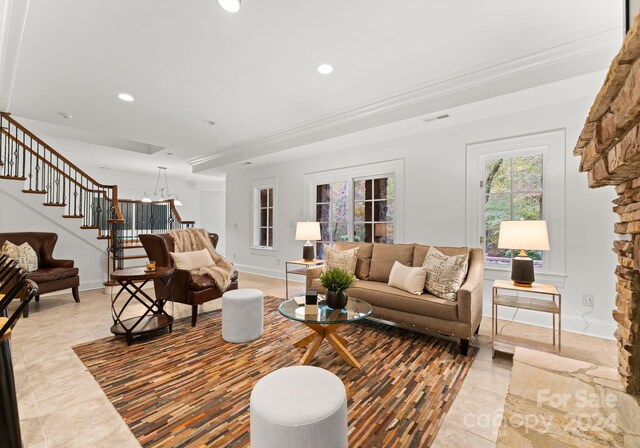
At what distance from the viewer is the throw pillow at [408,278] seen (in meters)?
2.96

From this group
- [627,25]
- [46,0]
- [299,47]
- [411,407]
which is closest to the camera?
[627,25]

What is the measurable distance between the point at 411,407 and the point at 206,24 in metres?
3.28

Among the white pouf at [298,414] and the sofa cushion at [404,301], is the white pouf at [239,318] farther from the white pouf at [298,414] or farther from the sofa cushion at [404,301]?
the white pouf at [298,414]

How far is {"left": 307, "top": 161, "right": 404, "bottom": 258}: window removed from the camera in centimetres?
470

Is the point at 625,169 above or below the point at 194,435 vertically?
above

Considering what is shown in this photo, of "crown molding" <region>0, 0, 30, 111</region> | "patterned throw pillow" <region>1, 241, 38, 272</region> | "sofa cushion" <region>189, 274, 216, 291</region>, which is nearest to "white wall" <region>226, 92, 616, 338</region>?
"sofa cushion" <region>189, 274, 216, 291</region>

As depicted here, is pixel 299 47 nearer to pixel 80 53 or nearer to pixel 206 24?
pixel 206 24

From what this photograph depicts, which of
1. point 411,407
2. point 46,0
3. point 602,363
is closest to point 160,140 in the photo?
point 46,0

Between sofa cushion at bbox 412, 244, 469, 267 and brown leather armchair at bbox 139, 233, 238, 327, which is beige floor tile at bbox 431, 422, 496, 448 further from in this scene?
brown leather armchair at bbox 139, 233, 238, 327

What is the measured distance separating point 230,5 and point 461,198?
3.36m

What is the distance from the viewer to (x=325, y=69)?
9.95 ft

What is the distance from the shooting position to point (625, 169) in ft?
3.36

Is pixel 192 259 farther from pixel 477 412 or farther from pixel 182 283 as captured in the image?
pixel 477 412

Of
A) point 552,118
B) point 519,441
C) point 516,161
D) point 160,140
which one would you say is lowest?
point 519,441
